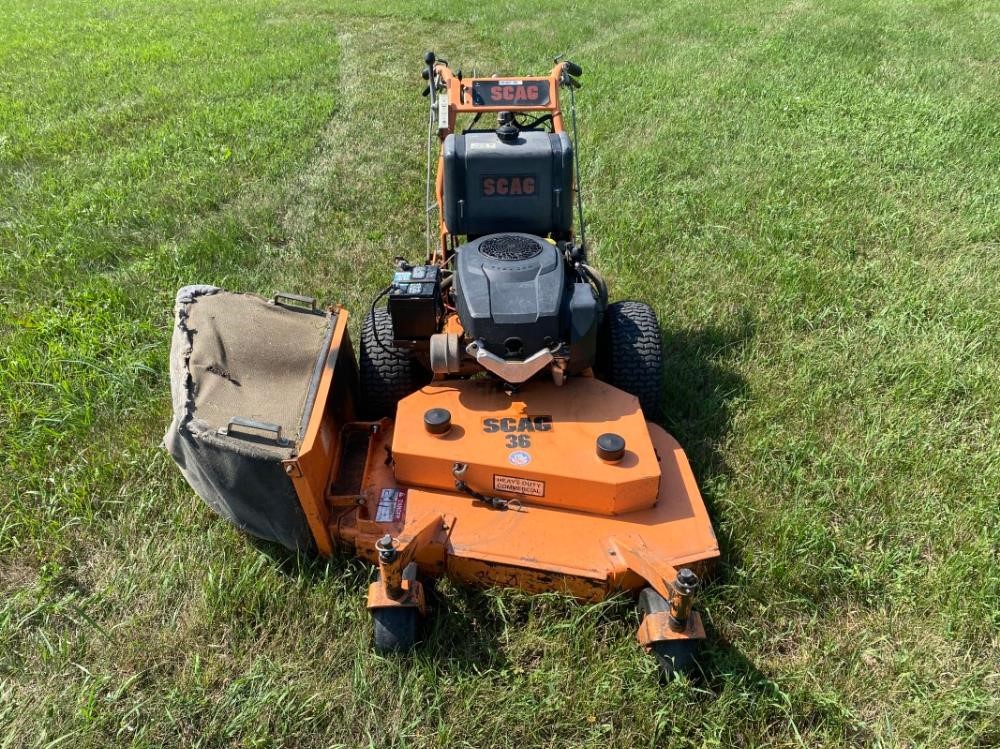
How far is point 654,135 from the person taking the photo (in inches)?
324

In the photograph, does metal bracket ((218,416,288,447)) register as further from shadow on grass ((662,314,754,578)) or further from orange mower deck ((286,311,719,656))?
shadow on grass ((662,314,754,578))

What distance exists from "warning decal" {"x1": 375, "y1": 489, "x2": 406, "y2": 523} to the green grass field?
32 centimetres

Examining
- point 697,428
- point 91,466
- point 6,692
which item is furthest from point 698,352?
point 6,692

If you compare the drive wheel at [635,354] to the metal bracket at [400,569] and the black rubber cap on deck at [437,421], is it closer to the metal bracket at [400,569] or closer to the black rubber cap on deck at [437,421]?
the black rubber cap on deck at [437,421]

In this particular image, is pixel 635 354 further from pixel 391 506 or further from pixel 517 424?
pixel 391 506

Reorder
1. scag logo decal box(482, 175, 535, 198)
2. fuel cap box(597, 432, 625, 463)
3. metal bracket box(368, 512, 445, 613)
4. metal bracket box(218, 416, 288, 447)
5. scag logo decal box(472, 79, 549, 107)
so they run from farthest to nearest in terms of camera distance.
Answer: scag logo decal box(472, 79, 549, 107) < scag logo decal box(482, 175, 535, 198) < fuel cap box(597, 432, 625, 463) < metal bracket box(218, 416, 288, 447) < metal bracket box(368, 512, 445, 613)

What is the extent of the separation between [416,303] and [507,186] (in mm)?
885

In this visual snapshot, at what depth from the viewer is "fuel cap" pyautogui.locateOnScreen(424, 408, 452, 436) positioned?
3193 mm

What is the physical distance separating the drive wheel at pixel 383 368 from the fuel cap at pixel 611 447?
121 cm

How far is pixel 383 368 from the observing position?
3807 mm

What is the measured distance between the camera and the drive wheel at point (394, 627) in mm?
2787

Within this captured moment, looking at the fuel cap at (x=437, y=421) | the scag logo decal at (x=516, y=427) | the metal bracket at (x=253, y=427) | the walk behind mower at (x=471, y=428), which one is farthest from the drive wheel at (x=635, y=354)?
the metal bracket at (x=253, y=427)

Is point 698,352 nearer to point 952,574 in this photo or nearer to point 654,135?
point 952,574

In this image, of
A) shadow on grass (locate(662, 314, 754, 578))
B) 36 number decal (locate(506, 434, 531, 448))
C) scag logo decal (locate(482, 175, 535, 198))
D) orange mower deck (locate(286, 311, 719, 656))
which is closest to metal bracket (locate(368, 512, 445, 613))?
orange mower deck (locate(286, 311, 719, 656))
